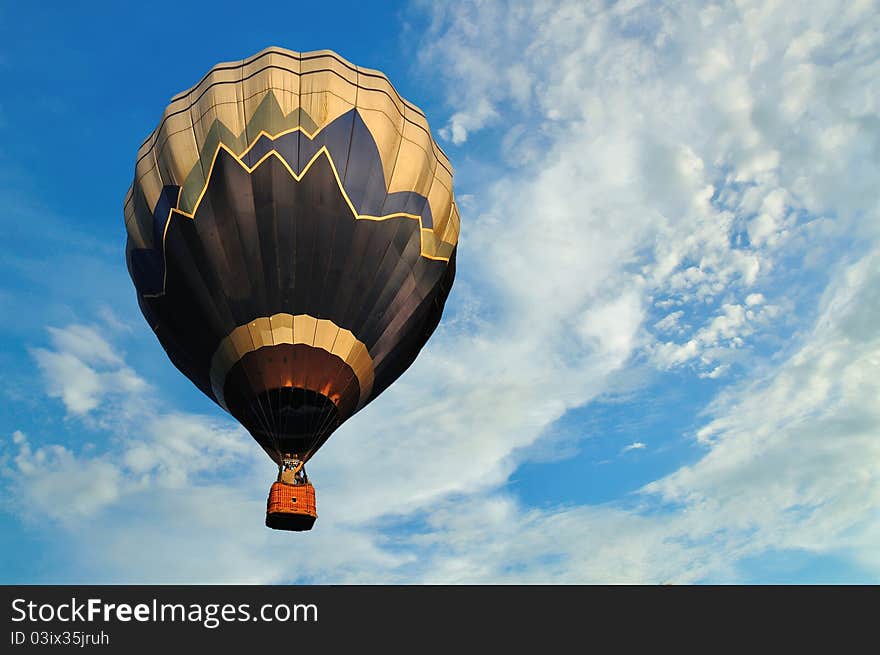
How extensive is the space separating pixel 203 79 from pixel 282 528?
10182 millimetres

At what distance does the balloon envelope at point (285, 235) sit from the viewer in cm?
1672

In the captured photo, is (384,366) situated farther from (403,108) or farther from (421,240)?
(403,108)

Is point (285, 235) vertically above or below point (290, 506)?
above

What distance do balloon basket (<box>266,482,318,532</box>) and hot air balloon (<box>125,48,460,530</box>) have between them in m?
0.03

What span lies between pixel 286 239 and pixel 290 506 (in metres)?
5.51

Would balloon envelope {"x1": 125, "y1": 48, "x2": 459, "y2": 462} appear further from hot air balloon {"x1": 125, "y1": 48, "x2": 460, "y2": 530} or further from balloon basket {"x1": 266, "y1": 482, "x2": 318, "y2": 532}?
balloon basket {"x1": 266, "y1": 482, "x2": 318, "y2": 532}

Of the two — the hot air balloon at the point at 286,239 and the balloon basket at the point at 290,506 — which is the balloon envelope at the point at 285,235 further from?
the balloon basket at the point at 290,506

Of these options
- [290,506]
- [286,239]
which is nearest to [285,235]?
[286,239]

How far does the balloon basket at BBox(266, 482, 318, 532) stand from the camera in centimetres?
1602

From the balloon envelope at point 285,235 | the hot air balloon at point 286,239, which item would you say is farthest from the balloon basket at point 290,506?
the balloon envelope at point 285,235

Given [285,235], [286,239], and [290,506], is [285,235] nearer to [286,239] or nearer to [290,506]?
[286,239]

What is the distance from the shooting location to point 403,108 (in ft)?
62.1

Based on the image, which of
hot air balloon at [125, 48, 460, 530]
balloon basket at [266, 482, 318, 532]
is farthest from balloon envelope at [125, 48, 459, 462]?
balloon basket at [266, 482, 318, 532]

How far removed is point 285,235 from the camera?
16.7 meters
